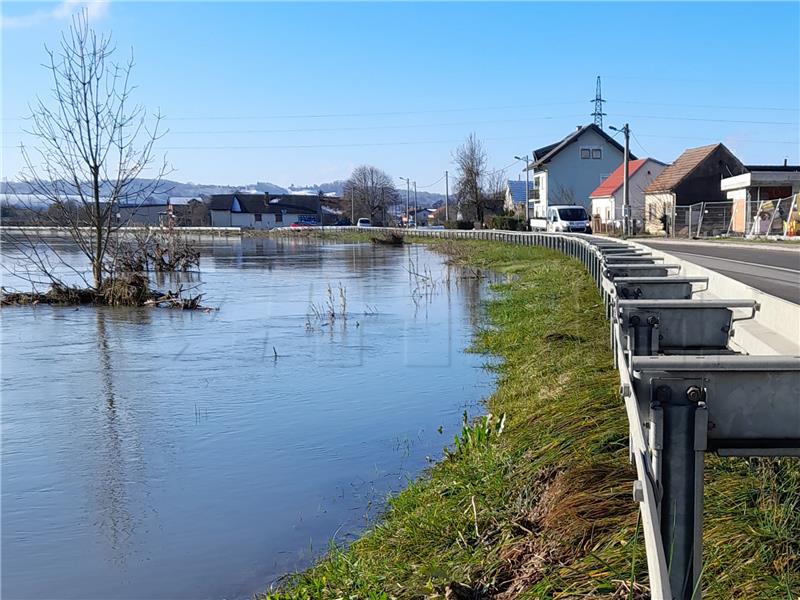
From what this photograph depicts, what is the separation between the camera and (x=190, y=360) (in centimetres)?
1474

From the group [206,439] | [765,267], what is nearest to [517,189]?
[765,267]

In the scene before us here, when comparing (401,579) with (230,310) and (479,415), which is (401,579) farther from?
(230,310)

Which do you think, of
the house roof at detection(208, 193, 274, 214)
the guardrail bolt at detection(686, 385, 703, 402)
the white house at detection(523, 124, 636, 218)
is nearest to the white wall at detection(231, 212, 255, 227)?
the house roof at detection(208, 193, 274, 214)

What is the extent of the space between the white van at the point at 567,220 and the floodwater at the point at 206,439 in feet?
113

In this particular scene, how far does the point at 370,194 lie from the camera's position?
14412cm

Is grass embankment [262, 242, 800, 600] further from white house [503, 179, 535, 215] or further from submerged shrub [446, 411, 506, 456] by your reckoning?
white house [503, 179, 535, 215]

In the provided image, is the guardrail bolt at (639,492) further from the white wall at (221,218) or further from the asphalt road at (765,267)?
the white wall at (221,218)

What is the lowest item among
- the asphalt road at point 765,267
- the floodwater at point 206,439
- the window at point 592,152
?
the floodwater at point 206,439

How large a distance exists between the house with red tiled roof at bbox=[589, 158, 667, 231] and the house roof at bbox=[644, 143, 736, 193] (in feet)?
19.4

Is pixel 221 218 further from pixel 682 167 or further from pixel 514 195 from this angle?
pixel 682 167

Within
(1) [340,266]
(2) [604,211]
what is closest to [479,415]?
(1) [340,266]

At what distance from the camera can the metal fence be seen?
3441 cm

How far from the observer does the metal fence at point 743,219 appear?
34.4 m

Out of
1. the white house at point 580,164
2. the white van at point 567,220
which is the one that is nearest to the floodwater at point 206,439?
the white van at point 567,220
